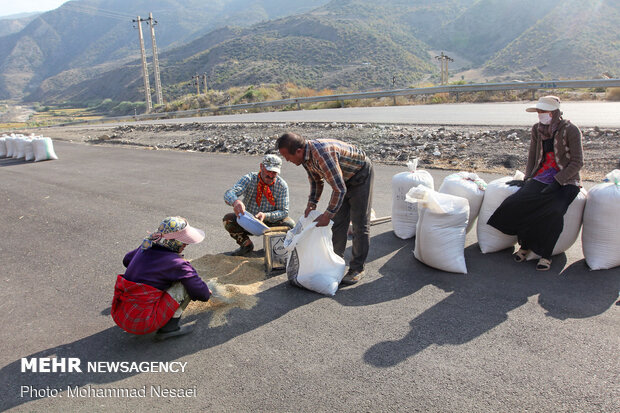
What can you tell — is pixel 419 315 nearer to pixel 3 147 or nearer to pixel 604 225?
pixel 604 225

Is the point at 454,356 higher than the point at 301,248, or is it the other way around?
the point at 301,248

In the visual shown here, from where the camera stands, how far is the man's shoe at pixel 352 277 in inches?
176

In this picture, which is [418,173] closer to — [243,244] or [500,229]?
[500,229]

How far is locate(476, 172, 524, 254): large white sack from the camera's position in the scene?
493cm

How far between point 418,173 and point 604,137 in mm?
6079

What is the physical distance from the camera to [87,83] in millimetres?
115500

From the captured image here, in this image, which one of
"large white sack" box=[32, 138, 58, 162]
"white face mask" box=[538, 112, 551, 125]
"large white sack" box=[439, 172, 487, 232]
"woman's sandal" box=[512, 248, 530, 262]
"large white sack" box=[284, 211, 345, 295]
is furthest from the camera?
"large white sack" box=[32, 138, 58, 162]

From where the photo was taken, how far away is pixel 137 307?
338 cm

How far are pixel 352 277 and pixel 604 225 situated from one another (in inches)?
97.6

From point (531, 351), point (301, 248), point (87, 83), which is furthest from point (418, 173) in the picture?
point (87, 83)

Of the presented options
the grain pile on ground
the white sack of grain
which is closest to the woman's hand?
the grain pile on ground

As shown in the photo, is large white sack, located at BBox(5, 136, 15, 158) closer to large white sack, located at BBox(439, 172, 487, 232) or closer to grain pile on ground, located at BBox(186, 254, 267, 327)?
grain pile on ground, located at BBox(186, 254, 267, 327)

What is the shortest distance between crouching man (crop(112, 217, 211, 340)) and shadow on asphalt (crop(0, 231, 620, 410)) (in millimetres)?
237

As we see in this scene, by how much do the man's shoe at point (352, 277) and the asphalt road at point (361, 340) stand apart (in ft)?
0.26
